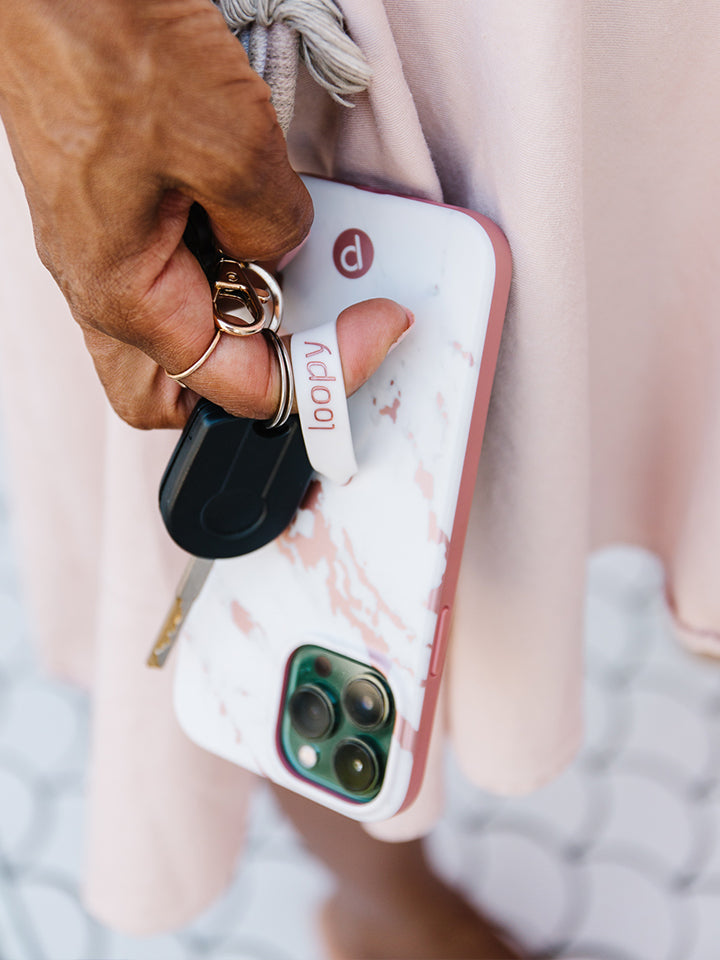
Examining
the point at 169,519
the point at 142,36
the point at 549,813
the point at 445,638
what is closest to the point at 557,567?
the point at 445,638

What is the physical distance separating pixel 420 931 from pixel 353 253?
60 cm

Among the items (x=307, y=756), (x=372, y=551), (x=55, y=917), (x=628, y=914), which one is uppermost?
(x=372, y=551)

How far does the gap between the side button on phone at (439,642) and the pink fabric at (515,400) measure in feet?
0.24

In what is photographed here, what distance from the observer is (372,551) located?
1.25 ft

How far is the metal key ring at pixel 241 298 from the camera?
0.33 m

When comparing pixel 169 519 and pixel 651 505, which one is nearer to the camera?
pixel 169 519

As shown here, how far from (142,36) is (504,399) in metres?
0.21

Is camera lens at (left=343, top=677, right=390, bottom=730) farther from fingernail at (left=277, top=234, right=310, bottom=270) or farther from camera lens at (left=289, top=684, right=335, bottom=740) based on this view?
fingernail at (left=277, top=234, right=310, bottom=270)

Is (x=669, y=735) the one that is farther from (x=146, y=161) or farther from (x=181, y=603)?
(x=146, y=161)

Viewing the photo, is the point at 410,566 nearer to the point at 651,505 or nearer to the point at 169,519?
the point at 169,519

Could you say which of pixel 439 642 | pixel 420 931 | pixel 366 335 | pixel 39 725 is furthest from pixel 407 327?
pixel 39 725

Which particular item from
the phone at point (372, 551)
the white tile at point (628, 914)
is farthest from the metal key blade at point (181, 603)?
Result: the white tile at point (628, 914)

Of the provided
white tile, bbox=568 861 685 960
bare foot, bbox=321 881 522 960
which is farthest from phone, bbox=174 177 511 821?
white tile, bbox=568 861 685 960

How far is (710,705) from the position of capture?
90 centimetres
